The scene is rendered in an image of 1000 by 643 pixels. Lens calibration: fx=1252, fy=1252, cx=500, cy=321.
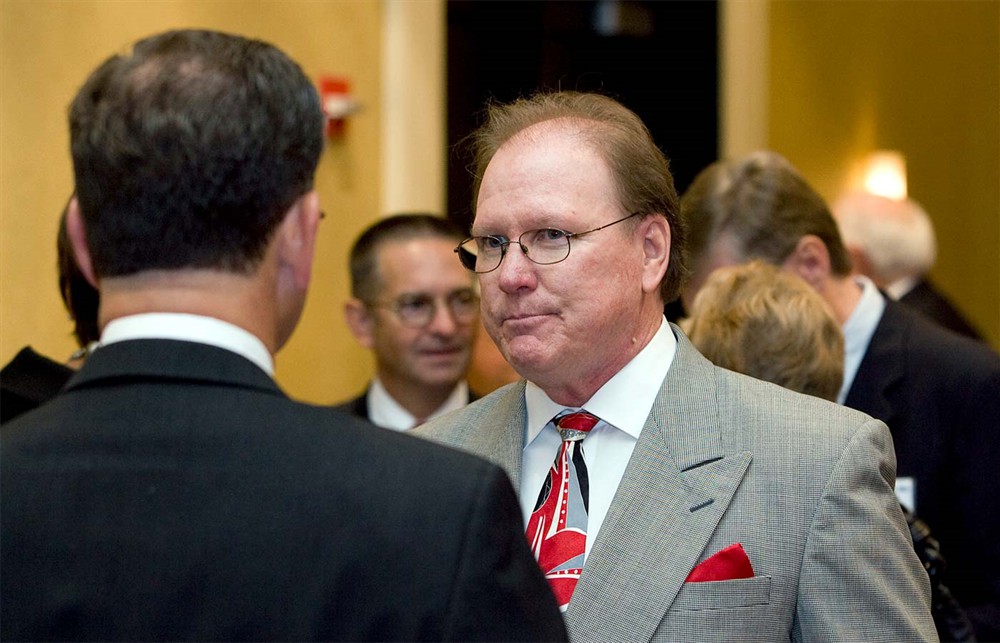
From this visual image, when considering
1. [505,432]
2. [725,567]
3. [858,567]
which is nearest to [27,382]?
[505,432]

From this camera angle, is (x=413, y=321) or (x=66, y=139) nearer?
(x=66, y=139)

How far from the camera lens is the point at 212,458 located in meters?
1.23

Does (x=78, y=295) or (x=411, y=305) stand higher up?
(x=78, y=295)

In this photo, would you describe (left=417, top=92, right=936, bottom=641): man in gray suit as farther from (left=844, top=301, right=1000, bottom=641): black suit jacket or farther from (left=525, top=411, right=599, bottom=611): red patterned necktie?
(left=844, top=301, right=1000, bottom=641): black suit jacket

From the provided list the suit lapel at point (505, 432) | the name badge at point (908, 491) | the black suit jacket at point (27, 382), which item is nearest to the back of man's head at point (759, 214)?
the name badge at point (908, 491)

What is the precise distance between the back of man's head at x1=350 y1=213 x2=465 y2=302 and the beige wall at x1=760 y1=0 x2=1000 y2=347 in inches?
188

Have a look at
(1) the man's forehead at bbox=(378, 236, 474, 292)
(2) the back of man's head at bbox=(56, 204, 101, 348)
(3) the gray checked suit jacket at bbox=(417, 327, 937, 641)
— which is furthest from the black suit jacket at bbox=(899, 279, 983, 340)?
(2) the back of man's head at bbox=(56, 204, 101, 348)

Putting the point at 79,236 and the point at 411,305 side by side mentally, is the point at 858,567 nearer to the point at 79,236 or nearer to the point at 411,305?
the point at 79,236

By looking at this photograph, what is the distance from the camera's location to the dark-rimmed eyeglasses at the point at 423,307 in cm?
411

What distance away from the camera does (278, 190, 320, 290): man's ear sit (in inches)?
51.1

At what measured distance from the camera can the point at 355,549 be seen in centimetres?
121

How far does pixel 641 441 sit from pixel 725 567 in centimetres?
25

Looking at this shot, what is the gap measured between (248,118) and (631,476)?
1001 mm

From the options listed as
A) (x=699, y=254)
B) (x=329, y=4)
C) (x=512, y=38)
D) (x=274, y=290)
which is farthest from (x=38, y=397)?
(x=512, y=38)
